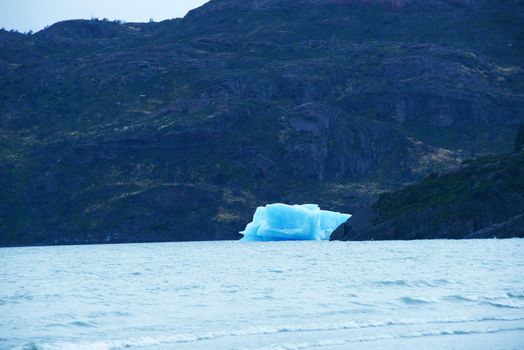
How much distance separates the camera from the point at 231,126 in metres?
149

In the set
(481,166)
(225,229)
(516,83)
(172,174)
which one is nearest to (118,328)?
(481,166)

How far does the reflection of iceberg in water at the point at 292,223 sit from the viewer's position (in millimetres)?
94938

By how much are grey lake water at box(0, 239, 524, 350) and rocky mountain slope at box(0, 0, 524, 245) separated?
75637 mm

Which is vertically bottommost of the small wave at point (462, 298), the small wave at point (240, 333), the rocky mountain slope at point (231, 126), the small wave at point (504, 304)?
the small wave at point (240, 333)

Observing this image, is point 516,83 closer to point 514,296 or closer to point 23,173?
point 23,173

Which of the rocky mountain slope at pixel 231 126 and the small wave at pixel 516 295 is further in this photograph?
the rocky mountain slope at pixel 231 126

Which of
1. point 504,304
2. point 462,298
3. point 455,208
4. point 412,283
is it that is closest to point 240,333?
point 462,298

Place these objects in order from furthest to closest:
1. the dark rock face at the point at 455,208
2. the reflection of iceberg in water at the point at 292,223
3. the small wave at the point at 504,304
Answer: the reflection of iceberg in water at the point at 292,223 → the dark rock face at the point at 455,208 → the small wave at the point at 504,304

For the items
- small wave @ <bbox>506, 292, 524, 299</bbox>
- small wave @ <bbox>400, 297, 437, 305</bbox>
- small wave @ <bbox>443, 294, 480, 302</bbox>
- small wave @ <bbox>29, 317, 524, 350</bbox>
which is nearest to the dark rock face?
small wave @ <bbox>506, 292, 524, 299</bbox>

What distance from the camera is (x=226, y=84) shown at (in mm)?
158250

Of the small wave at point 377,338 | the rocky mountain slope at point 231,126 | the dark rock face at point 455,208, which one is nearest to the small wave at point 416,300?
the small wave at point 377,338

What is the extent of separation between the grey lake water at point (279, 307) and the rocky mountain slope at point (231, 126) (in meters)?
75.6

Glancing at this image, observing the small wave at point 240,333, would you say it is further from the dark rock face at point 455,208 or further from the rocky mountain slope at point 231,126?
the rocky mountain slope at point 231,126

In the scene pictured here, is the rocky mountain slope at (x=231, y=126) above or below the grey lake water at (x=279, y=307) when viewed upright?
above
